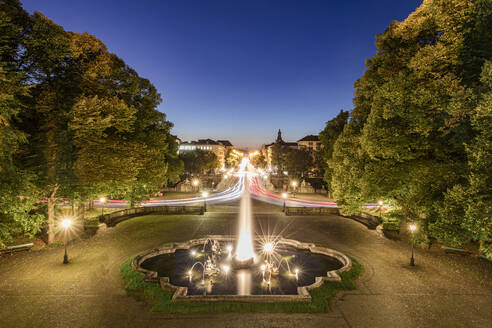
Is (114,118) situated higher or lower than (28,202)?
higher

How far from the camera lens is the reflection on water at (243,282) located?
11.7 m

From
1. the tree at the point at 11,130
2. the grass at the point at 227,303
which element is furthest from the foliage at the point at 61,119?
the grass at the point at 227,303

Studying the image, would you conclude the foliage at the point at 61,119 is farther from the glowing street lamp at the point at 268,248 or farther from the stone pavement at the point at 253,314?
the glowing street lamp at the point at 268,248

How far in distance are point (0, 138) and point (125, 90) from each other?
9183mm

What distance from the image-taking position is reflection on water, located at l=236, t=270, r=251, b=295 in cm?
1173

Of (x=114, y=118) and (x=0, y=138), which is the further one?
(x=114, y=118)

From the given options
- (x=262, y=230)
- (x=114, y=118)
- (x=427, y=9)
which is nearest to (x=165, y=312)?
(x=114, y=118)

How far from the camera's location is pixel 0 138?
10133 mm

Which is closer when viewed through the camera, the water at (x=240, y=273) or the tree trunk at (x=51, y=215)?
the water at (x=240, y=273)

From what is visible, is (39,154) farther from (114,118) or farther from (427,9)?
(427,9)

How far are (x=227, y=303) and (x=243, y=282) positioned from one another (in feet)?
8.07

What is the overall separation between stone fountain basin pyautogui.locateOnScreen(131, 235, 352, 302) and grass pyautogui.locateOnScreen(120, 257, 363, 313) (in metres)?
0.21

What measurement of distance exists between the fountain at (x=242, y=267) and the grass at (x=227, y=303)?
0.30m

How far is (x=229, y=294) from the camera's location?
11383 millimetres
